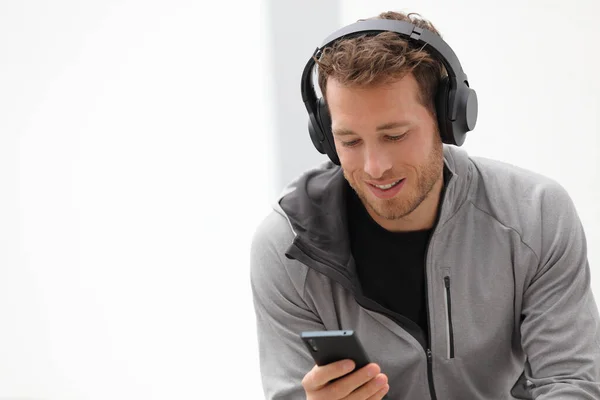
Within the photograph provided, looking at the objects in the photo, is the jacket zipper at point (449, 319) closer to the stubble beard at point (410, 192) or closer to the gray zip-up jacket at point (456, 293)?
the gray zip-up jacket at point (456, 293)

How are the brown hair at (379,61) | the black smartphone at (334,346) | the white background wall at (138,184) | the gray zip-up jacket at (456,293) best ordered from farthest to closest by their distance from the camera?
the white background wall at (138,184)
the gray zip-up jacket at (456,293)
the brown hair at (379,61)
the black smartphone at (334,346)

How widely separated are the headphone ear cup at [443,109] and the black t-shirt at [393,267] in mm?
198

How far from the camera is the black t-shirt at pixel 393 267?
152 centimetres

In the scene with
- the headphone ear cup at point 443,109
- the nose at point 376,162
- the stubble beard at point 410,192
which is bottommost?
the stubble beard at point 410,192

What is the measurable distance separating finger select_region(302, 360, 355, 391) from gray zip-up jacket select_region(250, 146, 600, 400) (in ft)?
0.54

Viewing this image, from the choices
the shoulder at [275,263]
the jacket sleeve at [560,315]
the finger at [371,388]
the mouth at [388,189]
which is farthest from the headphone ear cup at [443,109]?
the finger at [371,388]

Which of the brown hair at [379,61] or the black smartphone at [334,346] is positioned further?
the brown hair at [379,61]

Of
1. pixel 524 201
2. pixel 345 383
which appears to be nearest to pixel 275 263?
pixel 345 383

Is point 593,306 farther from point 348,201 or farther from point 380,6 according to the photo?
point 380,6

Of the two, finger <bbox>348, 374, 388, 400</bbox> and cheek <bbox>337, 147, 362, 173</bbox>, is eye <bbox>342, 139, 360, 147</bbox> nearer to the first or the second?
cheek <bbox>337, 147, 362, 173</bbox>

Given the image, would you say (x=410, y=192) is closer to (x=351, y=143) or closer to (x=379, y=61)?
(x=351, y=143)

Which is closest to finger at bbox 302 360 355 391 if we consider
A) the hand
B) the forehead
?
the hand

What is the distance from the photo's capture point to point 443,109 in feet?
4.66

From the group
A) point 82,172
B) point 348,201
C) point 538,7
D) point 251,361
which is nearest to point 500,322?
point 348,201
